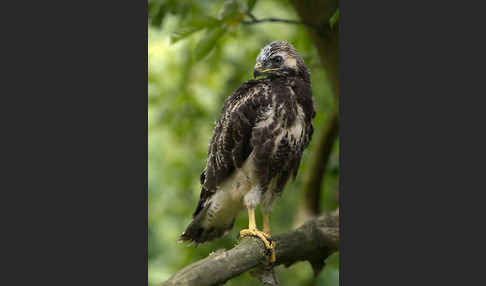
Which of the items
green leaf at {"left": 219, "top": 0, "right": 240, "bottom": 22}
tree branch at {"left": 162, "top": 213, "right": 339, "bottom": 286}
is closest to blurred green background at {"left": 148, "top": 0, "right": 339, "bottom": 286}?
green leaf at {"left": 219, "top": 0, "right": 240, "bottom": 22}

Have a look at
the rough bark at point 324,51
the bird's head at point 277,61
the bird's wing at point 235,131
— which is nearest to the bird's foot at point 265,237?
the bird's wing at point 235,131

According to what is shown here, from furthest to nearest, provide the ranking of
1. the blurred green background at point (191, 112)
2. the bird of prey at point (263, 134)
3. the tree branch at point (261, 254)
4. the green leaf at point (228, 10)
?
the blurred green background at point (191, 112) → the green leaf at point (228, 10) → the bird of prey at point (263, 134) → the tree branch at point (261, 254)

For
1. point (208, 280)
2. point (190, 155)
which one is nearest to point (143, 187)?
point (208, 280)

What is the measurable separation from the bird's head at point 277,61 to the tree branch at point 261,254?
761 mm

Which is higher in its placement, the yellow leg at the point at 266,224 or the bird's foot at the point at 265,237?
the yellow leg at the point at 266,224

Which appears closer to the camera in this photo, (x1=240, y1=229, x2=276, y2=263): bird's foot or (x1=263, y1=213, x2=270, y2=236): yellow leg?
(x1=240, y1=229, x2=276, y2=263): bird's foot

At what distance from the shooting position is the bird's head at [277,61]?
7.39 feet

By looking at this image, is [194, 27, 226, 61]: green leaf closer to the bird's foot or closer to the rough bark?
the rough bark

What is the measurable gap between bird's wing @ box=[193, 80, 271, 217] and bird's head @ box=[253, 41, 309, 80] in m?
0.07

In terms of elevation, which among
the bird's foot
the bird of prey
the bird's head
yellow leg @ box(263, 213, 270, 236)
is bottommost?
the bird's foot

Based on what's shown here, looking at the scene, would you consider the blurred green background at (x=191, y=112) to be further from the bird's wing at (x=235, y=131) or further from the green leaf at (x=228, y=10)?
the bird's wing at (x=235, y=131)

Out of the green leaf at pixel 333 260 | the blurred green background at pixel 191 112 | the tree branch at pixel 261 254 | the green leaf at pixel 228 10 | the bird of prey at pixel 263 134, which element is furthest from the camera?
the blurred green background at pixel 191 112

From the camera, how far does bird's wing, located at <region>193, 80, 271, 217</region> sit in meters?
2.24

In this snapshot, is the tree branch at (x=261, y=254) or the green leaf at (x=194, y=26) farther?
the green leaf at (x=194, y=26)
